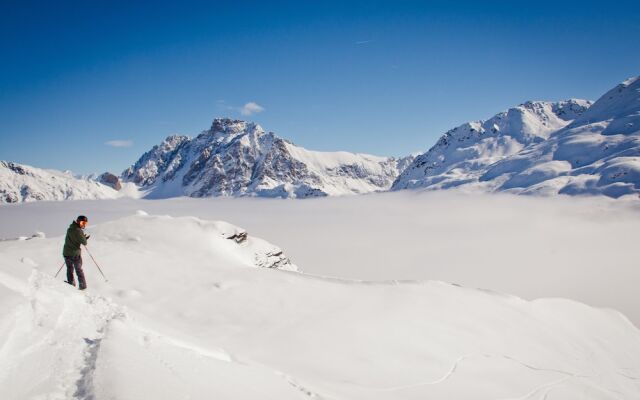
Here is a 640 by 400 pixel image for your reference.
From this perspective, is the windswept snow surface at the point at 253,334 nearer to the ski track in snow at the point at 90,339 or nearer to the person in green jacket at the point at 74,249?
the ski track in snow at the point at 90,339

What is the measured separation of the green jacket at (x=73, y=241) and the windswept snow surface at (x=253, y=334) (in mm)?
1775

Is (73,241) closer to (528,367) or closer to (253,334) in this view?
(253,334)

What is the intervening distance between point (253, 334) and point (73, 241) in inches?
297

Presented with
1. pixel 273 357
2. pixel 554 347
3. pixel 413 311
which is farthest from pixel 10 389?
pixel 554 347

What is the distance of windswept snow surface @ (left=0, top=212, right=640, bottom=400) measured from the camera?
671 cm

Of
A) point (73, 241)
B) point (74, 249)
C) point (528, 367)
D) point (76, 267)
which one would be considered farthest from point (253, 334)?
point (528, 367)

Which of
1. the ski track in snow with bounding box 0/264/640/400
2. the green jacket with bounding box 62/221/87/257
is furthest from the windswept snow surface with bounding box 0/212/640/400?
the green jacket with bounding box 62/221/87/257

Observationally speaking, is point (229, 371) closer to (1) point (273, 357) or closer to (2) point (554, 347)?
(1) point (273, 357)

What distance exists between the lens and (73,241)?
45.4ft

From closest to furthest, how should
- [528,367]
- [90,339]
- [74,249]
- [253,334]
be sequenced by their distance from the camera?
[90,339], [253,334], [74,249], [528,367]

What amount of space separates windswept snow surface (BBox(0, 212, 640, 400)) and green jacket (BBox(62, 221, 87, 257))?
1.78 meters

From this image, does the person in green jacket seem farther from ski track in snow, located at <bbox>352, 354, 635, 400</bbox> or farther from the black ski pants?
ski track in snow, located at <bbox>352, 354, 635, 400</bbox>

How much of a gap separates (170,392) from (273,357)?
5.91 meters

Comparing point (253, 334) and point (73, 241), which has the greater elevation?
point (73, 241)
